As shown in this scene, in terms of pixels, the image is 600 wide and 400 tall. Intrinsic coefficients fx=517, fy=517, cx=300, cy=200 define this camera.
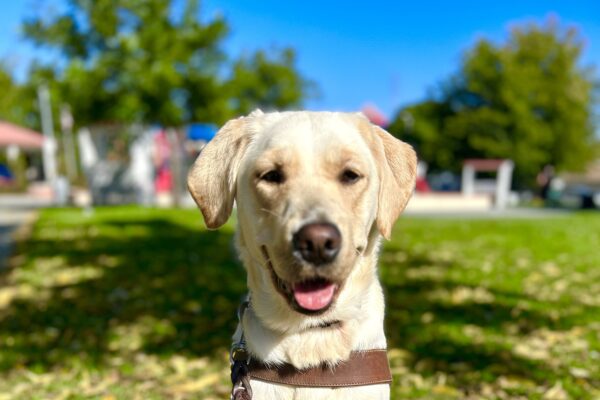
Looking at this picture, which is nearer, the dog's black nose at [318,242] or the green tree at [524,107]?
the dog's black nose at [318,242]

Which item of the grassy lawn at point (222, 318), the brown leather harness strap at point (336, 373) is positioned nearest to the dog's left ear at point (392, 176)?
the brown leather harness strap at point (336, 373)

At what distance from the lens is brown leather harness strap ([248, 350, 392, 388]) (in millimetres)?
2232

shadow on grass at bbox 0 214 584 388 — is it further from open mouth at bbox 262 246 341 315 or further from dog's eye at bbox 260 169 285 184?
dog's eye at bbox 260 169 285 184

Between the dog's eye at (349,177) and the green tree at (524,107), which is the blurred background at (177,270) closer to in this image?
the dog's eye at (349,177)

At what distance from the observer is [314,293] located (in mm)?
2189

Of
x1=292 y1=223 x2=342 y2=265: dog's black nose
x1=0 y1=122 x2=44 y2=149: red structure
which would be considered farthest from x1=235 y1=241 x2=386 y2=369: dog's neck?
x1=0 y1=122 x2=44 y2=149: red structure

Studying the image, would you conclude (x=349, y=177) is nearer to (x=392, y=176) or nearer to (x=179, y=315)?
(x=392, y=176)

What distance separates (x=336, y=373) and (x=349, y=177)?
34.4 inches

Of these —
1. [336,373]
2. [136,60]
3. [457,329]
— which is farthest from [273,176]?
[136,60]

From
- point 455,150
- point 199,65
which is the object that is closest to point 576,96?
point 455,150

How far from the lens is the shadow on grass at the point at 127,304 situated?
5.12 meters

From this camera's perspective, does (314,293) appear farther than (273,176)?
No

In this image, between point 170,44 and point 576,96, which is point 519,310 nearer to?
point 170,44

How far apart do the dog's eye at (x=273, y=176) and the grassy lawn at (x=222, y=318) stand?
2.33 metres
